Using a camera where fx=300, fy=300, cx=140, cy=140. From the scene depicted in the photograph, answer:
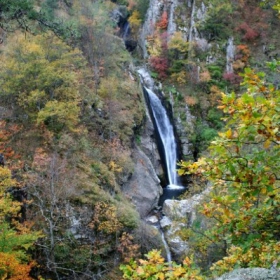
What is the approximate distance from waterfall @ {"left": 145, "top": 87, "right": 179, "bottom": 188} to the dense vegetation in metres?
1.67

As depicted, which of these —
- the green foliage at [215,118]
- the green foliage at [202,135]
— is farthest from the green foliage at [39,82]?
the green foliage at [215,118]

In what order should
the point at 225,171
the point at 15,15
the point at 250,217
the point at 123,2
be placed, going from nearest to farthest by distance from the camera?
the point at 225,171, the point at 250,217, the point at 15,15, the point at 123,2

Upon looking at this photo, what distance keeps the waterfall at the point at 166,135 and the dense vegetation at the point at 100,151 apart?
1672 millimetres

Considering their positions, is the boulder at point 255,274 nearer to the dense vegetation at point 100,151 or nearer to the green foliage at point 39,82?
the dense vegetation at point 100,151

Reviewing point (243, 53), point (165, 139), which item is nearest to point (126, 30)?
point (243, 53)

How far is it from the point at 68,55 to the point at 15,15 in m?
9.06

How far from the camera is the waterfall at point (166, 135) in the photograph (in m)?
25.1

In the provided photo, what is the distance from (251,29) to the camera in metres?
31.4

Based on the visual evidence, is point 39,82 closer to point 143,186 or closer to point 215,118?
point 143,186

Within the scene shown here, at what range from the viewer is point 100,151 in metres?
18.6

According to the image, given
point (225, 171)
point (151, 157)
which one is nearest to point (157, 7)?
point (151, 157)

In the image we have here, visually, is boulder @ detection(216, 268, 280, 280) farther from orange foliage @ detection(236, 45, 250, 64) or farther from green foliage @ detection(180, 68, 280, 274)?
orange foliage @ detection(236, 45, 250, 64)

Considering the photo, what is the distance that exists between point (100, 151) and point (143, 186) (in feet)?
14.2

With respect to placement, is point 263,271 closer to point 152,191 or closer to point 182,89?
point 152,191
